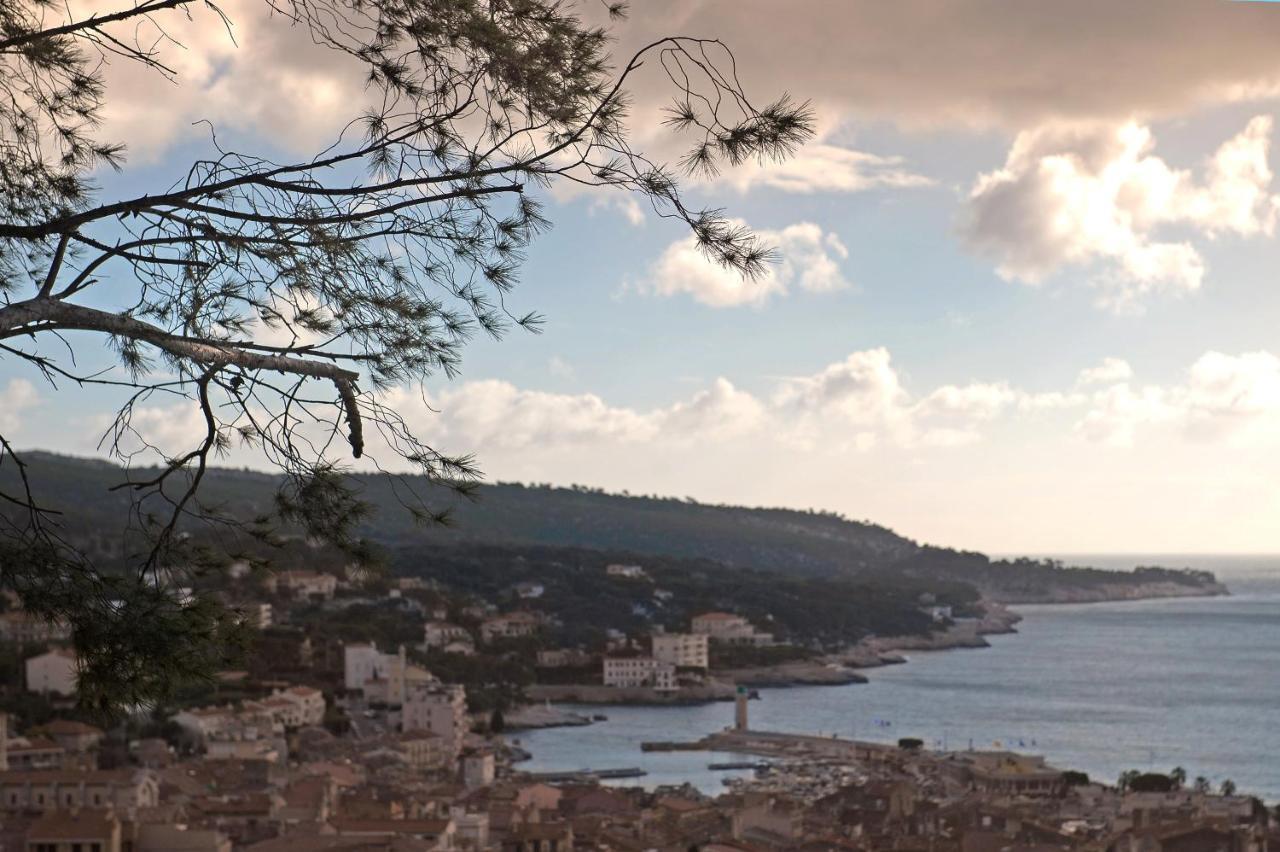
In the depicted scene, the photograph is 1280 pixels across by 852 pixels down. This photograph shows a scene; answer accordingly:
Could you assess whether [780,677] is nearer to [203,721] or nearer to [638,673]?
[638,673]

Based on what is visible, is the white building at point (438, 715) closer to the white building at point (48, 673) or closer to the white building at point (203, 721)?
the white building at point (203, 721)

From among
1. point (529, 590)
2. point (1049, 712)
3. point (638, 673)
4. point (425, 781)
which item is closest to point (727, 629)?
point (529, 590)

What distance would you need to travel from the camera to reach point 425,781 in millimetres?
10852

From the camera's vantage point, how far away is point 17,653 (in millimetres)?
15008

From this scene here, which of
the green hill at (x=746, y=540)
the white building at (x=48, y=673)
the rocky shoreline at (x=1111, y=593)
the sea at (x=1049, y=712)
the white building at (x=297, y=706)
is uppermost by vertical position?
the green hill at (x=746, y=540)

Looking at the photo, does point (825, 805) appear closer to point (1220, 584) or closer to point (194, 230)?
point (194, 230)

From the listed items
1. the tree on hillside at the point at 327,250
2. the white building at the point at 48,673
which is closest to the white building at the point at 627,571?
the white building at the point at 48,673

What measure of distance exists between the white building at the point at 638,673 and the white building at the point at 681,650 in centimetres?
54

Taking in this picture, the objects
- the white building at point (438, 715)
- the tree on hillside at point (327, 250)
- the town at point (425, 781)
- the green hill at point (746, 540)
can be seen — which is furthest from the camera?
the green hill at point (746, 540)

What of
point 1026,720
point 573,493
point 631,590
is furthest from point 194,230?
point 573,493

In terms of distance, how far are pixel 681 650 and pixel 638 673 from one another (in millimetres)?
1768

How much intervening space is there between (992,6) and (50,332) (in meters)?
5.72

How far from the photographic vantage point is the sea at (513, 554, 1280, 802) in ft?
48.1

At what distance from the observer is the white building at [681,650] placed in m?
24.9
